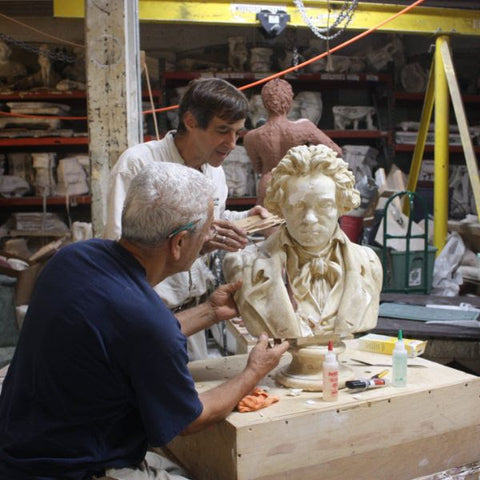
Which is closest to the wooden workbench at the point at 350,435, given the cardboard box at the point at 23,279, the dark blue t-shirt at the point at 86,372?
the dark blue t-shirt at the point at 86,372

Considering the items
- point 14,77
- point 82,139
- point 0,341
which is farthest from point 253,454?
point 14,77

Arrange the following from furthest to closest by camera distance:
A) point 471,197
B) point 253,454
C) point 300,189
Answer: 1. point 471,197
2. point 300,189
3. point 253,454

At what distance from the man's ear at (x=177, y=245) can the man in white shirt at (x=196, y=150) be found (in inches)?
28.7

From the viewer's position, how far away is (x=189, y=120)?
2742 mm

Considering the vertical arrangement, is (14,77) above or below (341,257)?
above

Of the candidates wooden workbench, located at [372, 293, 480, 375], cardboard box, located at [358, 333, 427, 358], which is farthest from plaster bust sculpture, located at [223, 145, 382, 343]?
wooden workbench, located at [372, 293, 480, 375]

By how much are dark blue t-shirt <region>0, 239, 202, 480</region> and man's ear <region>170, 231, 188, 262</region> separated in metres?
0.14

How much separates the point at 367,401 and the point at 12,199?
5.72 m

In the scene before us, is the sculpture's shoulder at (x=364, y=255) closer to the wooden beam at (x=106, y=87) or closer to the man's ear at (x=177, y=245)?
the man's ear at (x=177, y=245)

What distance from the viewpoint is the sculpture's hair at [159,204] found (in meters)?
1.79

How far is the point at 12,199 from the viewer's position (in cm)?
699

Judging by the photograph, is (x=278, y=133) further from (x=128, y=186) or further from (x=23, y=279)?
(x=23, y=279)

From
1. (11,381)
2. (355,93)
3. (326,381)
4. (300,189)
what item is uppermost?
(355,93)

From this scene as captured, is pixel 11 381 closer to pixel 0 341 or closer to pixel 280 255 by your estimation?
pixel 280 255
